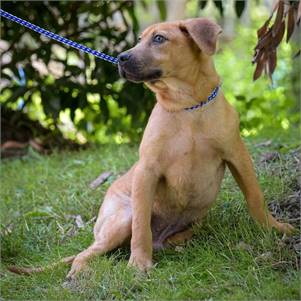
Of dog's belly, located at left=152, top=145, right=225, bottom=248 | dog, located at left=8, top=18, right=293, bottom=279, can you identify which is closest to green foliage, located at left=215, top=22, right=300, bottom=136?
dog, located at left=8, top=18, right=293, bottom=279

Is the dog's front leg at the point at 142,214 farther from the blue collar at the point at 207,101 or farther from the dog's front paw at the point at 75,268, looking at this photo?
the blue collar at the point at 207,101

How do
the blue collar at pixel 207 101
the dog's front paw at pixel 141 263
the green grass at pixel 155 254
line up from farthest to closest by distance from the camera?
the blue collar at pixel 207 101 → the dog's front paw at pixel 141 263 → the green grass at pixel 155 254

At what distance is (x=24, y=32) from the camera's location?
24.7 ft

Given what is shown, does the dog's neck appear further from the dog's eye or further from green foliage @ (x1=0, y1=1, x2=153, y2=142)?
green foliage @ (x1=0, y1=1, x2=153, y2=142)

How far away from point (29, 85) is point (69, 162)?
119cm

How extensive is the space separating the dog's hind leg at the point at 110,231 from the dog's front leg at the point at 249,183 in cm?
73

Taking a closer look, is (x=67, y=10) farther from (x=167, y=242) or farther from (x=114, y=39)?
(x=167, y=242)

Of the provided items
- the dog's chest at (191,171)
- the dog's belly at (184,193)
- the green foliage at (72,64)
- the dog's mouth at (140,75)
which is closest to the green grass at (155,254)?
the dog's belly at (184,193)

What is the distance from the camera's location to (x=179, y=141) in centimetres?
427

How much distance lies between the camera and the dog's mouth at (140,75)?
13.8ft

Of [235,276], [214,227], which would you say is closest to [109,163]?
[214,227]

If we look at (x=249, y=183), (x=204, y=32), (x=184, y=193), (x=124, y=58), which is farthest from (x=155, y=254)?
(x=204, y=32)

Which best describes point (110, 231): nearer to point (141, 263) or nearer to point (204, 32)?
point (141, 263)

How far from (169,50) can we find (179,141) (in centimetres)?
56
